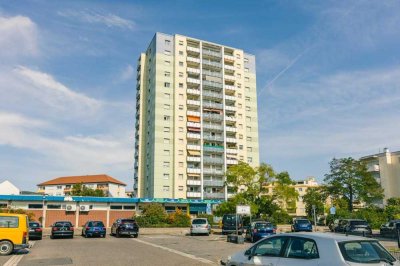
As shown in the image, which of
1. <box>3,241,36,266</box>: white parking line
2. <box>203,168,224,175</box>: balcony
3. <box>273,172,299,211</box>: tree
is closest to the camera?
<box>3,241,36,266</box>: white parking line

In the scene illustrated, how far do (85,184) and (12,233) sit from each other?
343 ft

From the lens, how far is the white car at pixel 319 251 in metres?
6.39

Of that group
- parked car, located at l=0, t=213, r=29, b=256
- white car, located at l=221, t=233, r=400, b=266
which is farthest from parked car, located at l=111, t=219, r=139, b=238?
white car, located at l=221, t=233, r=400, b=266

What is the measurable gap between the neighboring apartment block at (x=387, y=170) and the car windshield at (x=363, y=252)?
227 feet

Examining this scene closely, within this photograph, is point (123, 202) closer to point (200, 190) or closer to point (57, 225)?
point (200, 190)

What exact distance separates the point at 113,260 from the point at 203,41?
2681 inches

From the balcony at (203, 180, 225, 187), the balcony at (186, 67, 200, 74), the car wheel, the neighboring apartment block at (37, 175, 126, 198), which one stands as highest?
the balcony at (186, 67, 200, 74)

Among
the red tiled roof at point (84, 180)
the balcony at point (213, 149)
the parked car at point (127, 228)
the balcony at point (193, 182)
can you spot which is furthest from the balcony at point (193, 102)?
the red tiled roof at point (84, 180)

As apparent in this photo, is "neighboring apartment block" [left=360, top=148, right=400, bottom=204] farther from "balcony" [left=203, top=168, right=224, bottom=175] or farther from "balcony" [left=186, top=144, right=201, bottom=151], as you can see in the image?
"balcony" [left=186, top=144, right=201, bottom=151]

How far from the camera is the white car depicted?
6.39 meters

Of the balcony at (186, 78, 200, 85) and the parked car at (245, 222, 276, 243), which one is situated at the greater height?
the balcony at (186, 78, 200, 85)

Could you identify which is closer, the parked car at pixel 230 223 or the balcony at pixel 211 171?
the parked car at pixel 230 223

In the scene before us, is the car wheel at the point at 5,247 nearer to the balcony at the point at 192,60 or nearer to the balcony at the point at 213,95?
the balcony at the point at 213,95

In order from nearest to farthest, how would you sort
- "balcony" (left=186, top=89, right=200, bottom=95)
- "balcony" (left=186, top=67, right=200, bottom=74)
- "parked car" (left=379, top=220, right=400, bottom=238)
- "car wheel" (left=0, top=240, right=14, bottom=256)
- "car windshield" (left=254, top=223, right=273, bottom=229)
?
"car wheel" (left=0, top=240, right=14, bottom=256) → "car windshield" (left=254, top=223, right=273, bottom=229) → "parked car" (left=379, top=220, right=400, bottom=238) → "balcony" (left=186, top=89, right=200, bottom=95) → "balcony" (left=186, top=67, right=200, bottom=74)
